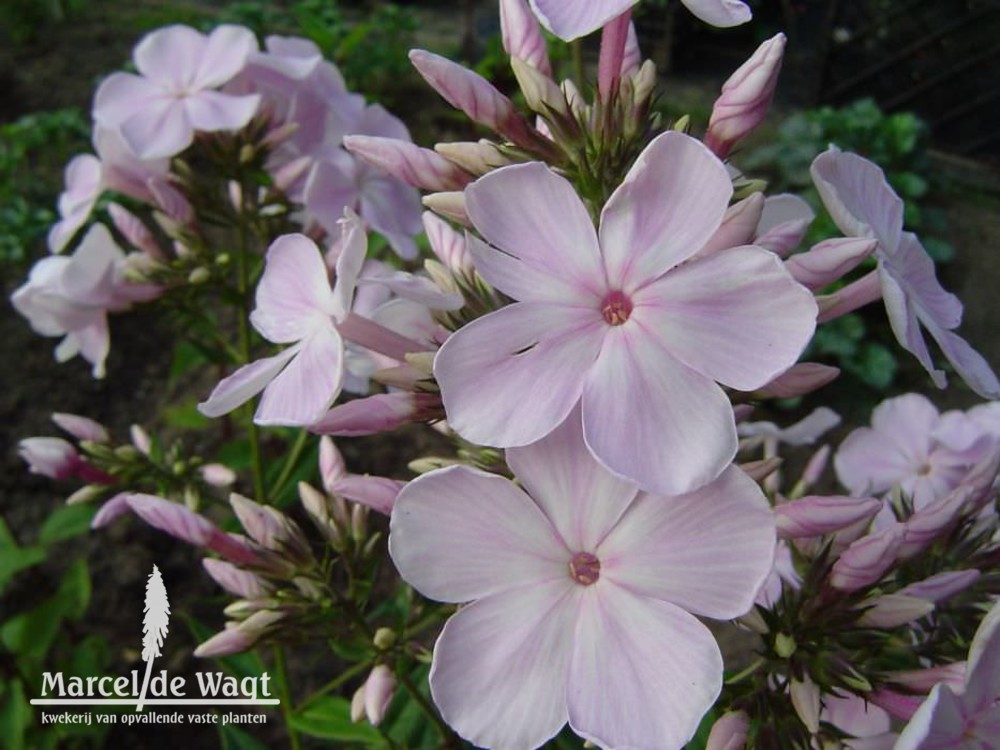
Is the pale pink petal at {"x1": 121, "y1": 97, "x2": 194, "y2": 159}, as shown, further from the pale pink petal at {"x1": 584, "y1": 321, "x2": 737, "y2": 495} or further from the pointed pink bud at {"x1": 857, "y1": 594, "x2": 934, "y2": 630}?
the pointed pink bud at {"x1": 857, "y1": 594, "x2": 934, "y2": 630}

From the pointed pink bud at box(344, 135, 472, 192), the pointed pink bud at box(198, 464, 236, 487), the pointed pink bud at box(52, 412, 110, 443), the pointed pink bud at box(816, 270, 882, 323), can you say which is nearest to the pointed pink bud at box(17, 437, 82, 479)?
the pointed pink bud at box(52, 412, 110, 443)

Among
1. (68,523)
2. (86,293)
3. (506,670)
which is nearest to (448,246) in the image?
(506,670)

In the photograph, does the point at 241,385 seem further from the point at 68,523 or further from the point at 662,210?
the point at 68,523

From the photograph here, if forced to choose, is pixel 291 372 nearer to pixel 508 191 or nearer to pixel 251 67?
pixel 508 191

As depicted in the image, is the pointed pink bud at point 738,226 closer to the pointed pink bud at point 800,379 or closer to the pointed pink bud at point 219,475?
the pointed pink bud at point 800,379

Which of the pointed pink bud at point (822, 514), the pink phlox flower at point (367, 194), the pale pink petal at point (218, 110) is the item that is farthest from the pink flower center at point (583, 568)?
the pale pink petal at point (218, 110)

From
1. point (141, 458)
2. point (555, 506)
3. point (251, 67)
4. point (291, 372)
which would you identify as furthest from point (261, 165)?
point (555, 506)
